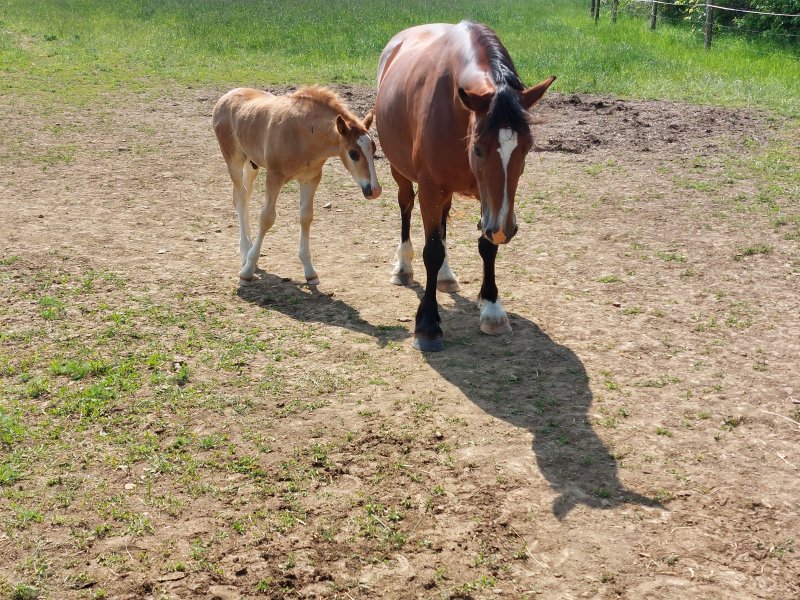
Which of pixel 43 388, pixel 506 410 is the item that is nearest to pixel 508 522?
pixel 506 410

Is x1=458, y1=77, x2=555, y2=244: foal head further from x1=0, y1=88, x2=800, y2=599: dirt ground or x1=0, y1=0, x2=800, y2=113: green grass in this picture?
x1=0, y1=0, x2=800, y2=113: green grass

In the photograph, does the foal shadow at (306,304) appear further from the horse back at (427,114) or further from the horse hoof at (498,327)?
the horse back at (427,114)

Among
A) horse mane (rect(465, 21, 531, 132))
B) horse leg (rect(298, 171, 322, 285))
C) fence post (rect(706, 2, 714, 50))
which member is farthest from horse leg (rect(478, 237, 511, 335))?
fence post (rect(706, 2, 714, 50))

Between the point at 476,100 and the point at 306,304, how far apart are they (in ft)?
6.96

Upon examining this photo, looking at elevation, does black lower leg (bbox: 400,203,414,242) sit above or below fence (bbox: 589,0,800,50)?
below

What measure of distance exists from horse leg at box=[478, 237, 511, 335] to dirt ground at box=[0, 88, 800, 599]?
0.42 ft

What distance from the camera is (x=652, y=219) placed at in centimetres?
741

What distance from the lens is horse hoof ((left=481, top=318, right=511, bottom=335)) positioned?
17.5 feet

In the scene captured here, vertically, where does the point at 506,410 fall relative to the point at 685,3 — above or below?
below

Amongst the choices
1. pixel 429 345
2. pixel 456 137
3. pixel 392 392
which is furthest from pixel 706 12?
pixel 392 392

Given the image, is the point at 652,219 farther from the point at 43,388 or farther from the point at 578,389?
the point at 43,388

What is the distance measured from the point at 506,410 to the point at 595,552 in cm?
122

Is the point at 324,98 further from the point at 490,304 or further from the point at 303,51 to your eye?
the point at 303,51

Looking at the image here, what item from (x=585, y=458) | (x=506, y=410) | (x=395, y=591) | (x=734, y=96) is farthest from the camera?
(x=734, y=96)
